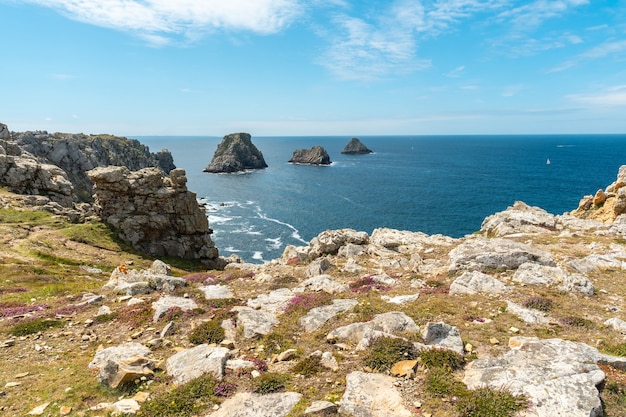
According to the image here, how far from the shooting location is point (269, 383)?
482 inches

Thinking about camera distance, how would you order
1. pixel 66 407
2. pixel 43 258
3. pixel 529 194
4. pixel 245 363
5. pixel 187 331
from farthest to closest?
pixel 529 194, pixel 43 258, pixel 187 331, pixel 245 363, pixel 66 407

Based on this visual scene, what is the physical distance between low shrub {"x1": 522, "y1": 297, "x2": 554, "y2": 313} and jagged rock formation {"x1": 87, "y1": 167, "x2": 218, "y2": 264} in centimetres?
5968

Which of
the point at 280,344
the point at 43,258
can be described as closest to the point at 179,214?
the point at 43,258

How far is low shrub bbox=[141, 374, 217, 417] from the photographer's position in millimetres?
11086

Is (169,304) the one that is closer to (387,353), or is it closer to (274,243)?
(387,353)

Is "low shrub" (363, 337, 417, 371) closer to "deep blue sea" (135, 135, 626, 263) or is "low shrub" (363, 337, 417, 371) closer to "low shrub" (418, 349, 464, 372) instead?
"low shrub" (418, 349, 464, 372)

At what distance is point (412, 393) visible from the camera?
1135 centimetres

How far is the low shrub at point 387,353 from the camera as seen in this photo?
12.9m

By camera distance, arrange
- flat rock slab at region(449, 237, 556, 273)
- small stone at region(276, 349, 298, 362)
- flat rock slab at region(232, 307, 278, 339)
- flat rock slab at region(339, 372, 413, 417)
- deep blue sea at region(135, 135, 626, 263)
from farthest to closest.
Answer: deep blue sea at region(135, 135, 626, 263), flat rock slab at region(449, 237, 556, 273), flat rock slab at region(232, 307, 278, 339), small stone at region(276, 349, 298, 362), flat rock slab at region(339, 372, 413, 417)

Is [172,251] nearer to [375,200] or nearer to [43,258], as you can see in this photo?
[43,258]

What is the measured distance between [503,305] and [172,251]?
197ft

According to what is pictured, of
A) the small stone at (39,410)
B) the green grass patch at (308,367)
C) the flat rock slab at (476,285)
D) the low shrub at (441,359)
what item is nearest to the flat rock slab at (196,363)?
the green grass patch at (308,367)

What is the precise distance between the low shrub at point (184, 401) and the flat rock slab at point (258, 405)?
0.65m

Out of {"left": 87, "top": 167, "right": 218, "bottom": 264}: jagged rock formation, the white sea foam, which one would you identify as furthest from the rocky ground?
the white sea foam
